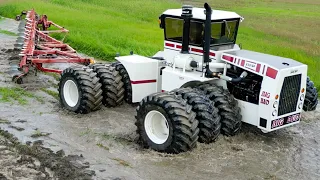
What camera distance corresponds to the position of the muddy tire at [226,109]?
9664mm

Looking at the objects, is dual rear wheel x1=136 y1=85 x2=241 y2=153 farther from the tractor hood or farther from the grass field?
the grass field

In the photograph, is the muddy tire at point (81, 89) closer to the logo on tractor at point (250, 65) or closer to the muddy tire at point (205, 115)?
the muddy tire at point (205, 115)

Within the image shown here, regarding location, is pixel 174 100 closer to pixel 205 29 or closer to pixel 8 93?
pixel 205 29

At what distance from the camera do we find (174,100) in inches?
361

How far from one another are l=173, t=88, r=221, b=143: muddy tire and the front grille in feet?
4.31

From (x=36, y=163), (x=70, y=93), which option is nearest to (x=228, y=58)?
(x=70, y=93)

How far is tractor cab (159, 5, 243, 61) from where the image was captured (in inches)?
405

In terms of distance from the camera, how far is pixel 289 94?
9.65 metres

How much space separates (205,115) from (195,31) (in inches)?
83.2

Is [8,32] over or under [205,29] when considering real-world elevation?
under

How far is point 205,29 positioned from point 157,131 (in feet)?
7.61

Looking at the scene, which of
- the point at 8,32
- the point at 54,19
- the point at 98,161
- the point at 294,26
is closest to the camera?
the point at 98,161

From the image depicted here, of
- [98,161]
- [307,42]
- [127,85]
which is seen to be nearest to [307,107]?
[127,85]

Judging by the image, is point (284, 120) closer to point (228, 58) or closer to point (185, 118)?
point (228, 58)
